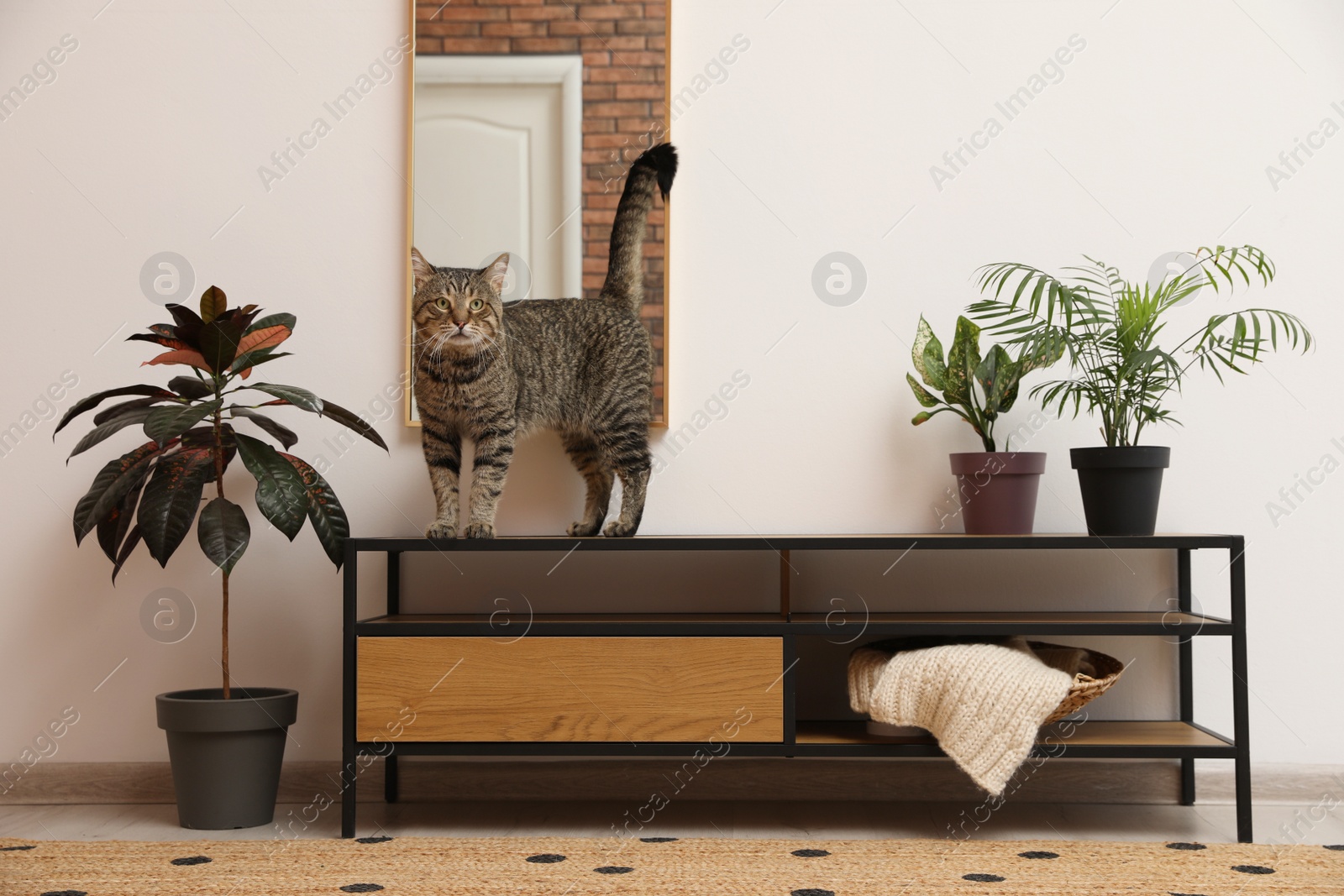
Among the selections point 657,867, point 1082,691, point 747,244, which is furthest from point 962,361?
point 657,867

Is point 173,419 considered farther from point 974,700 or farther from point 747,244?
point 974,700

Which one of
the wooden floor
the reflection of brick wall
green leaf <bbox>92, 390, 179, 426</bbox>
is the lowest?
the wooden floor

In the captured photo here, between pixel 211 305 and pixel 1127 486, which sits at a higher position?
pixel 211 305

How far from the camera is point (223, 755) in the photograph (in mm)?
1941

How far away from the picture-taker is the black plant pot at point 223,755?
→ 6.29ft

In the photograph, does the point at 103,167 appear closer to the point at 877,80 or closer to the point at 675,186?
the point at 675,186

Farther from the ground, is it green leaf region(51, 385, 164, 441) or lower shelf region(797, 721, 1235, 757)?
green leaf region(51, 385, 164, 441)

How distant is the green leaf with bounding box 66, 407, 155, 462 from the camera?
1.85 metres

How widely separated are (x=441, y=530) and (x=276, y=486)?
33 centimetres

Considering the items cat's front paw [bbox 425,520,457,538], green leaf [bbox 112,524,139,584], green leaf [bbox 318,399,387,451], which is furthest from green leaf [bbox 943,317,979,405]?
green leaf [bbox 112,524,139,584]

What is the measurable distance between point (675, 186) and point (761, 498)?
30.4 inches

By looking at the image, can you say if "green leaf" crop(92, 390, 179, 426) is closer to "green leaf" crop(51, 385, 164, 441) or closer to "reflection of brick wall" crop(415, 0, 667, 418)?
"green leaf" crop(51, 385, 164, 441)

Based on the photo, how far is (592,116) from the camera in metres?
2.29

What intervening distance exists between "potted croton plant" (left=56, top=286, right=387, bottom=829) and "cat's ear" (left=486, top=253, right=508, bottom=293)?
15.7 inches
